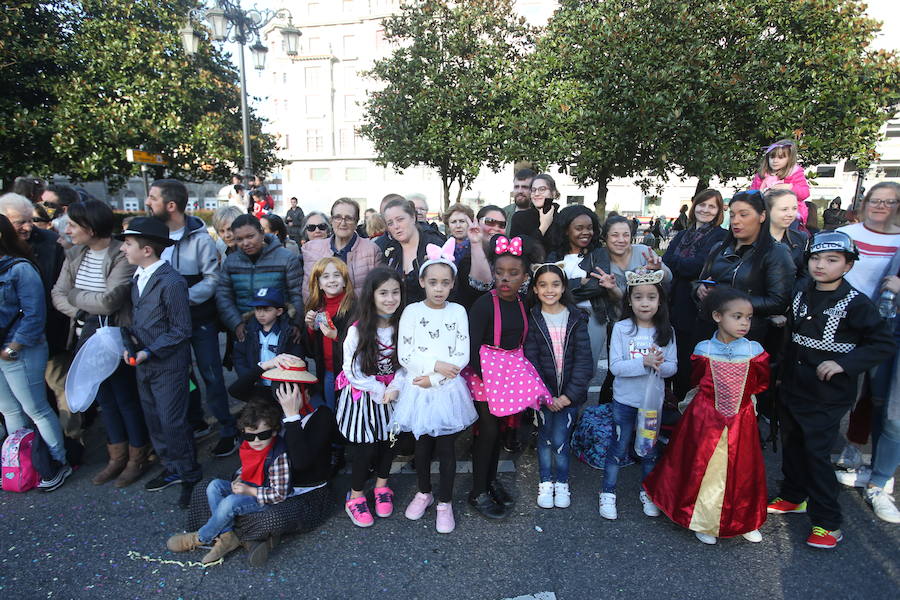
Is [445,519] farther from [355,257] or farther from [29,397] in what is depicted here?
[29,397]

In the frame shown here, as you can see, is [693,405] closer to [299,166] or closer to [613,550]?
[613,550]

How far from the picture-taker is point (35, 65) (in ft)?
41.0

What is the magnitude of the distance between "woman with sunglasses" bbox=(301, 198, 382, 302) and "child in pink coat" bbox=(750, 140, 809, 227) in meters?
4.27

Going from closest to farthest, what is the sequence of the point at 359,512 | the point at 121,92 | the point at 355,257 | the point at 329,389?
the point at 359,512, the point at 329,389, the point at 355,257, the point at 121,92

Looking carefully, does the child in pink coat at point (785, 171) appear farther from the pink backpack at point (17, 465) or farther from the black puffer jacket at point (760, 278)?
the pink backpack at point (17, 465)

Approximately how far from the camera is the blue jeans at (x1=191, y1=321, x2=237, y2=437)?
402cm

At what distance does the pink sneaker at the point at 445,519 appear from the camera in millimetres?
3125

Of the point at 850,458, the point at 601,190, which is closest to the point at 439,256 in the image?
the point at 850,458

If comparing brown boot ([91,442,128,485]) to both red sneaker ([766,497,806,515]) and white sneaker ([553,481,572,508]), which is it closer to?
white sneaker ([553,481,572,508])

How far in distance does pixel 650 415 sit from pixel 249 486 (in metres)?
2.64

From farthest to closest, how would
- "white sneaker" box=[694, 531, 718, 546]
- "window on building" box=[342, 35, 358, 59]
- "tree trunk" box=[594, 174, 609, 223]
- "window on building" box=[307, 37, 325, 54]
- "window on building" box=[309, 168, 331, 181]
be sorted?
"window on building" box=[309, 168, 331, 181] < "window on building" box=[307, 37, 325, 54] < "window on building" box=[342, 35, 358, 59] < "tree trunk" box=[594, 174, 609, 223] < "white sneaker" box=[694, 531, 718, 546]

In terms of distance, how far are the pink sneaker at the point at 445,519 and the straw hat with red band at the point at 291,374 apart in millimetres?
1202

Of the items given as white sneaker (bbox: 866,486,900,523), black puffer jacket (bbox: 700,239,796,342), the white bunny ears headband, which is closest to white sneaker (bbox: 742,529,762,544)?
white sneaker (bbox: 866,486,900,523)

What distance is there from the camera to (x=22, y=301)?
3371 millimetres
